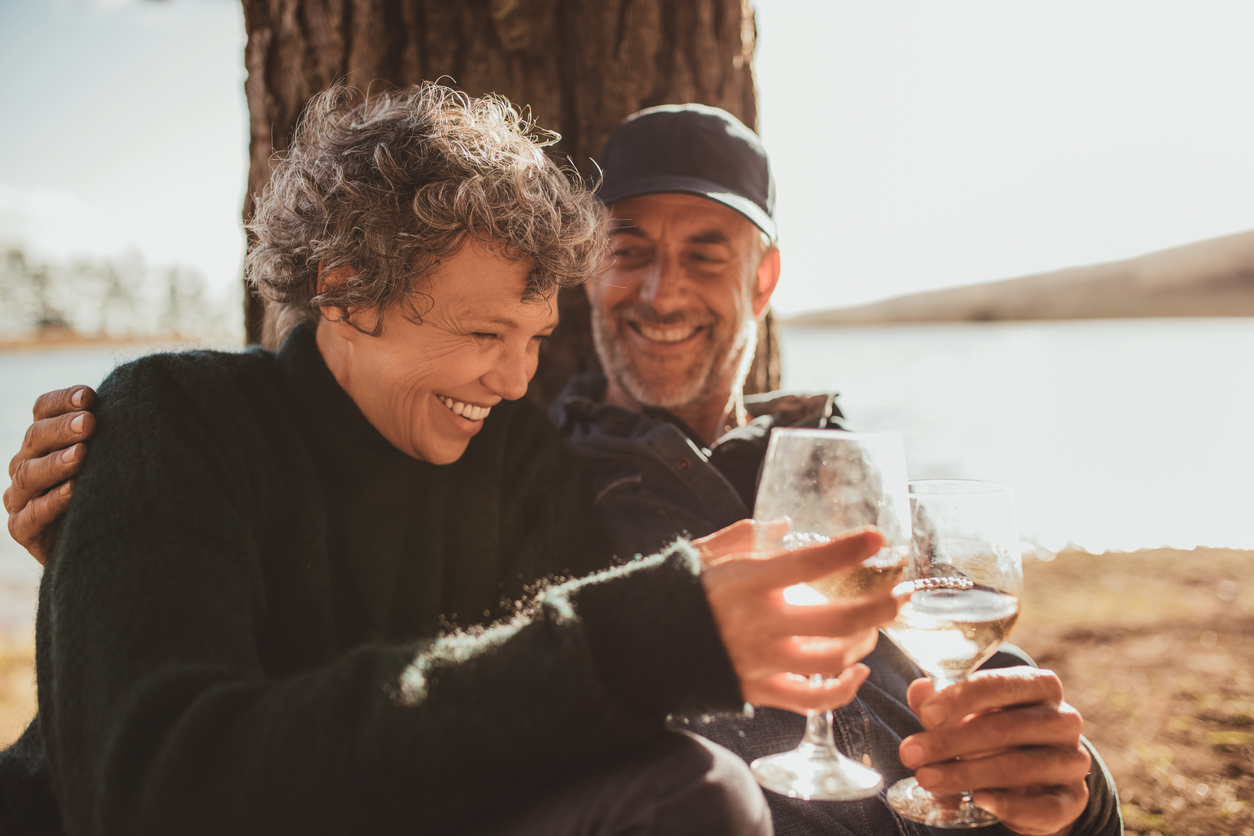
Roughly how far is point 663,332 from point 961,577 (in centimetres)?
154

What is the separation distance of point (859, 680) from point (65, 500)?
1518 millimetres

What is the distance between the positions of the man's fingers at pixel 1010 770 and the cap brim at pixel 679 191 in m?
1.75

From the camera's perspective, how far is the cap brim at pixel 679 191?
247cm

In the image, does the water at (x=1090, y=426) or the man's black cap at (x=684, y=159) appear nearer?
the man's black cap at (x=684, y=159)

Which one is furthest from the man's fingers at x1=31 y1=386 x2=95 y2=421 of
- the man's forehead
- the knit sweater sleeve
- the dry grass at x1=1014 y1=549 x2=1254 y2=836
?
the dry grass at x1=1014 y1=549 x2=1254 y2=836

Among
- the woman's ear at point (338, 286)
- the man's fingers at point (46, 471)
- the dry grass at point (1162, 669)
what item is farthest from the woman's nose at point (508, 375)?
the dry grass at point (1162, 669)

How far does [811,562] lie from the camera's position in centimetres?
104

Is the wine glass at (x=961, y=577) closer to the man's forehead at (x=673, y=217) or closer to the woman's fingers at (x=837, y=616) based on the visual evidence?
the woman's fingers at (x=837, y=616)

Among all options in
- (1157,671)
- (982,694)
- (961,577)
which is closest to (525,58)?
(961,577)

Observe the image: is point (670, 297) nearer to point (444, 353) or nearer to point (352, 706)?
point (444, 353)

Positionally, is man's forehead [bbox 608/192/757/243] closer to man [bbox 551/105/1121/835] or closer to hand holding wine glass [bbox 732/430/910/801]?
man [bbox 551/105/1121/835]

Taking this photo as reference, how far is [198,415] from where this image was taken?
62.2 inches

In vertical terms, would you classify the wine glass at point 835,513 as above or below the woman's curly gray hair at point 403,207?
below

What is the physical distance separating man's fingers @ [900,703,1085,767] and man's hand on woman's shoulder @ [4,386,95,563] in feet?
5.44
